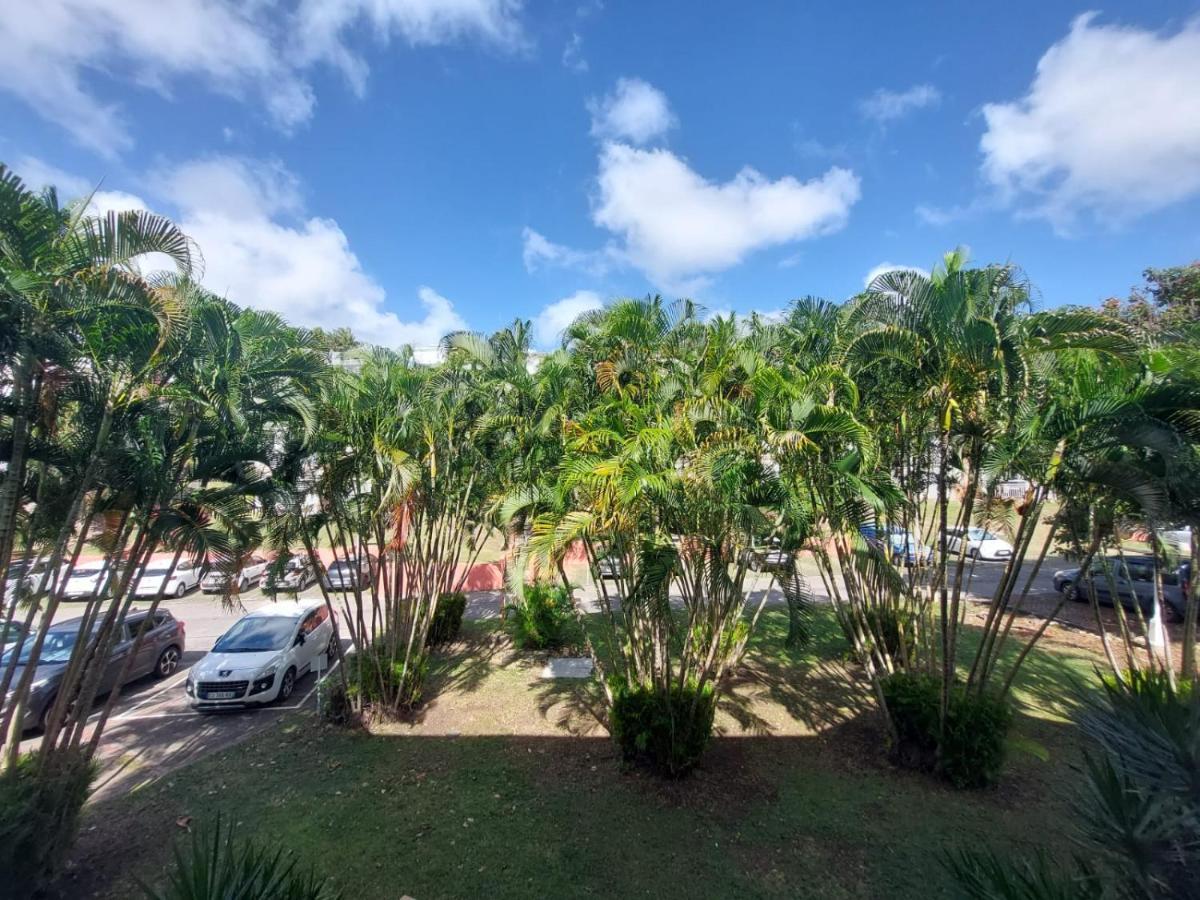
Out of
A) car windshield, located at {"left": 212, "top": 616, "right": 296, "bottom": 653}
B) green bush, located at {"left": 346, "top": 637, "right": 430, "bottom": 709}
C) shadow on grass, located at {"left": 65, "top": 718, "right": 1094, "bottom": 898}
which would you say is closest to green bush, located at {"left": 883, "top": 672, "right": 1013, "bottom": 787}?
shadow on grass, located at {"left": 65, "top": 718, "right": 1094, "bottom": 898}

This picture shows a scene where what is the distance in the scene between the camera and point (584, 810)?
5547mm

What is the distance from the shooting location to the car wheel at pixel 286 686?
8.66m

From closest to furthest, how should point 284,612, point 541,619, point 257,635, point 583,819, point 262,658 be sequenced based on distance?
1. point 583,819
2. point 262,658
3. point 257,635
4. point 284,612
5. point 541,619

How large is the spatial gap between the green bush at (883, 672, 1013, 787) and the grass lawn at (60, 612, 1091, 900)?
226 millimetres

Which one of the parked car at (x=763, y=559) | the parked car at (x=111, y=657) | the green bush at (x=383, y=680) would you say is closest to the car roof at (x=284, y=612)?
the parked car at (x=111, y=657)

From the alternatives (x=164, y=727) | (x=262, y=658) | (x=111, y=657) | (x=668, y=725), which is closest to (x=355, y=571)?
(x=262, y=658)

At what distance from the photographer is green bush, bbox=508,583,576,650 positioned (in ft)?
34.9

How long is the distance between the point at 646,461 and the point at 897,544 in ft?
18.6

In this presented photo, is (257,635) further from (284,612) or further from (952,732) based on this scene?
(952,732)

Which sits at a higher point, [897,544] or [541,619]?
[897,544]

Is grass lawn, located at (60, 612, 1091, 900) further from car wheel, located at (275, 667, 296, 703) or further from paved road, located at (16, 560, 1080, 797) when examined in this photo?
car wheel, located at (275, 667, 296, 703)

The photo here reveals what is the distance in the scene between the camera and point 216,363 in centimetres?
463

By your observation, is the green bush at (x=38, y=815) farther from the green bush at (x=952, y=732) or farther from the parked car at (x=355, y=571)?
the green bush at (x=952, y=732)

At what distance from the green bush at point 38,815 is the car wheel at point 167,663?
6.66 metres
